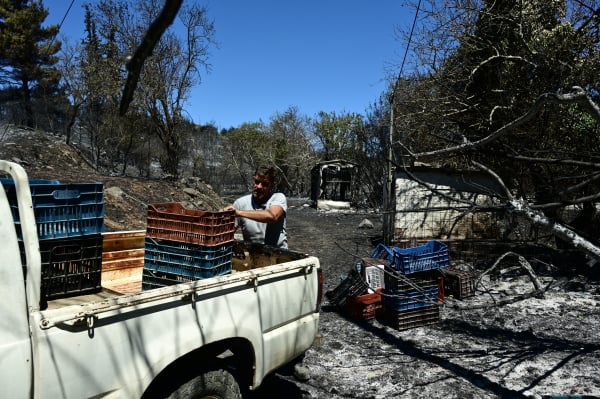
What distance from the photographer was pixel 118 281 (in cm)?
379

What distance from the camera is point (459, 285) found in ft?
23.4

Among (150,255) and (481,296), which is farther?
(481,296)

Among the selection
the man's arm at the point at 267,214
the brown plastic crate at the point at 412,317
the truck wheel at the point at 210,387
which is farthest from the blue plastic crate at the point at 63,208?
the brown plastic crate at the point at 412,317

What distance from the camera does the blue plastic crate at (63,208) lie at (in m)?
2.40

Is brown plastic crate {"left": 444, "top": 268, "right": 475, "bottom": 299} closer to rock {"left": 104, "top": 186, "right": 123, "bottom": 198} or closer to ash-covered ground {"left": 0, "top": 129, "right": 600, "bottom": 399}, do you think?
ash-covered ground {"left": 0, "top": 129, "right": 600, "bottom": 399}

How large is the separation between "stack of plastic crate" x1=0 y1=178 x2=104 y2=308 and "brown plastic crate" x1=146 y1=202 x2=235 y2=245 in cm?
47

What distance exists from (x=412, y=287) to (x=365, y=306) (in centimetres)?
76

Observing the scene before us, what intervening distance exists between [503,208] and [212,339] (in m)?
2.27

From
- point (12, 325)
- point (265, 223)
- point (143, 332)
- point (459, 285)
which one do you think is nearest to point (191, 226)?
point (143, 332)

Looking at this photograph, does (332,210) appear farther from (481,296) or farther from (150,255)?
(150,255)

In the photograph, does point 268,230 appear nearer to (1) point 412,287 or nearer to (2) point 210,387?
(2) point 210,387

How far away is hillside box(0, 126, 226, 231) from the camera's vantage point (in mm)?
10781

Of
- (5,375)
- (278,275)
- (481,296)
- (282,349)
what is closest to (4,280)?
(5,375)

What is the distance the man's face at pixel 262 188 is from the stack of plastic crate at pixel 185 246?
128 centimetres
